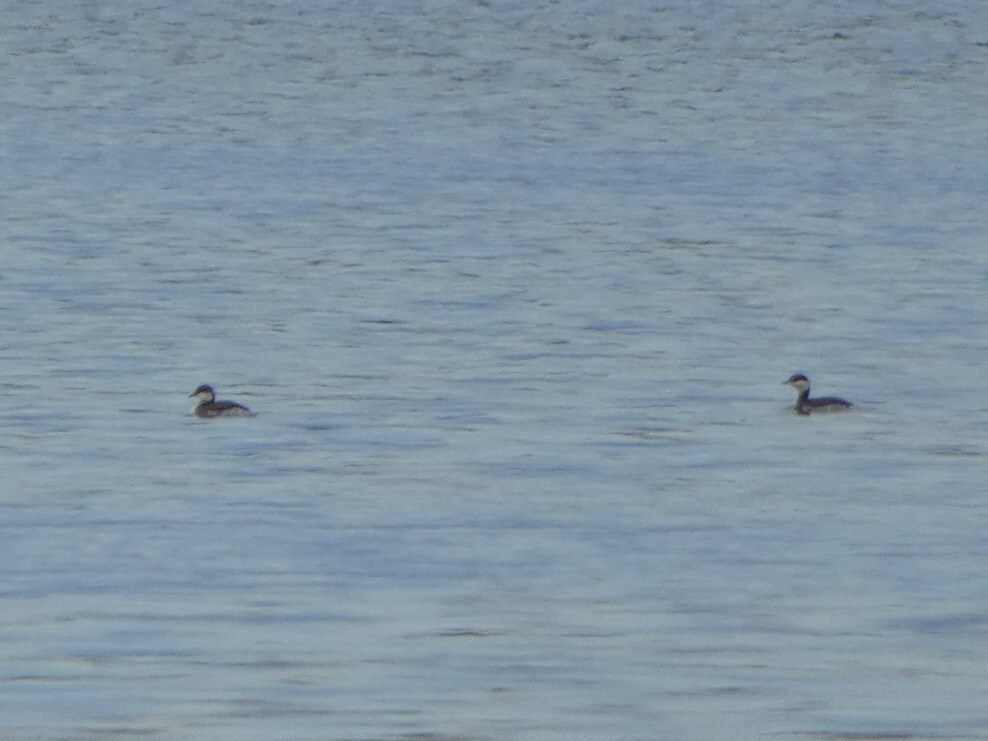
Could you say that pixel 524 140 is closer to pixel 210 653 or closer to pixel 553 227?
pixel 553 227

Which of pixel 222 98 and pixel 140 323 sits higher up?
pixel 222 98

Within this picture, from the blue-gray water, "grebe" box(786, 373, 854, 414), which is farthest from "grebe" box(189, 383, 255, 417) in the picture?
"grebe" box(786, 373, 854, 414)

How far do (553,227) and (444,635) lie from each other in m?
20.4

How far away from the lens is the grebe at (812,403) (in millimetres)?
20134

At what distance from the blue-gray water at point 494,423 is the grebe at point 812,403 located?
0.21 meters

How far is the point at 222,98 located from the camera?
51312 mm

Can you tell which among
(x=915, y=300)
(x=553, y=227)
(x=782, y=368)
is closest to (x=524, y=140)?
(x=553, y=227)

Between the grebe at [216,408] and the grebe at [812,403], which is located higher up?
the grebe at [812,403]

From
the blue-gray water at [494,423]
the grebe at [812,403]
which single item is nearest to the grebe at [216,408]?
the blue-gray water at [494,423]

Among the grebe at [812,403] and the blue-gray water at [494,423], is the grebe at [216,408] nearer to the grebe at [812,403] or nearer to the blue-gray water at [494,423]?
the blue-gray water at [494,423]

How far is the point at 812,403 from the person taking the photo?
2020 cm

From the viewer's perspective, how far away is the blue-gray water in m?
12.2

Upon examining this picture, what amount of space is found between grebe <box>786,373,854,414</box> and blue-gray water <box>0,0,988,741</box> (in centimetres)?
21

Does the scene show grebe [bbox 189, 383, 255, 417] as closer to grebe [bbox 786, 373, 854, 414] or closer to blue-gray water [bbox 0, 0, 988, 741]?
blue-gray water [bbox 0, 0, 988, 741]
